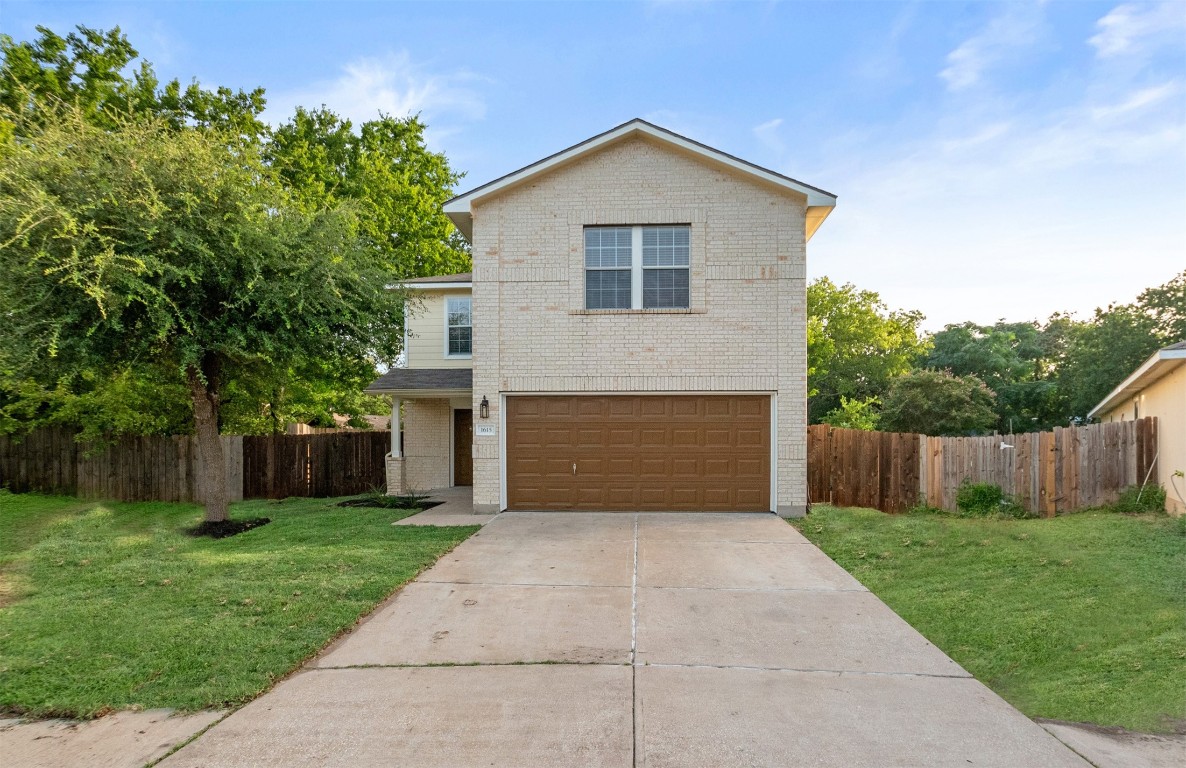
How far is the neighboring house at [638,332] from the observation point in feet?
39.1

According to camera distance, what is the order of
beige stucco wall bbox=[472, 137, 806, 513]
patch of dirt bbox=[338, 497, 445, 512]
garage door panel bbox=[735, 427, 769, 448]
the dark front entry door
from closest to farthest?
beige stucco wall bbox=[472, 137, 806, 513] → garage door panel bbox=[735, 427, 769, 448] → patch of dirt bbox=[338, 497, 445, 512] → the dark front entry door

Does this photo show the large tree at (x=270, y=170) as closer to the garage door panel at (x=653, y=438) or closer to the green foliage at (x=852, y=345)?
the garage door panel at (x=653, y=438)

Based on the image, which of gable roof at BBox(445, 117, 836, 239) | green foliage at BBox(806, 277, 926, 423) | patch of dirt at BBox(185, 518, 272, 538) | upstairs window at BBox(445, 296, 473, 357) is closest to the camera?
patch of dirt at BBox(185, 518, 272, 538)

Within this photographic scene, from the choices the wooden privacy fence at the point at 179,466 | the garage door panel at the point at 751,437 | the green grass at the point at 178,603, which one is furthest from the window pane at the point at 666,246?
the wooden privacy fence at the point at 179,466

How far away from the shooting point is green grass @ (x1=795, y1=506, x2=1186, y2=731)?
4508mm

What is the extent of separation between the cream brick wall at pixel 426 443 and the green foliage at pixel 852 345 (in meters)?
27.3

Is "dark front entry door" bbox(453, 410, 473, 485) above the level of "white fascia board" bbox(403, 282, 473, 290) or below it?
below

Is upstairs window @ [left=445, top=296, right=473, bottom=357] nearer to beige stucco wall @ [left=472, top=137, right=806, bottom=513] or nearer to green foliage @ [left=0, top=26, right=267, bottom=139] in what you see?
beige stucco wall @ [left=472, top=137, right=806, bottom=513]

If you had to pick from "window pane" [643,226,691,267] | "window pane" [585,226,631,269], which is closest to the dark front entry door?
"window pane" [585,226,631,269]

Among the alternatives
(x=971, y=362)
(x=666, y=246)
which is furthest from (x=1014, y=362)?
(x=666, y=246)

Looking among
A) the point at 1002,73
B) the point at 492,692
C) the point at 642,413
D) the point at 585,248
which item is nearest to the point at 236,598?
the point at 492,692

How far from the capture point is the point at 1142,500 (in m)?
10.2

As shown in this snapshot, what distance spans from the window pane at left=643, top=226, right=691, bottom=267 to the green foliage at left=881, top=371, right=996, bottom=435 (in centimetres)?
2079

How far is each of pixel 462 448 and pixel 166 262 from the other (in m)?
8.60
